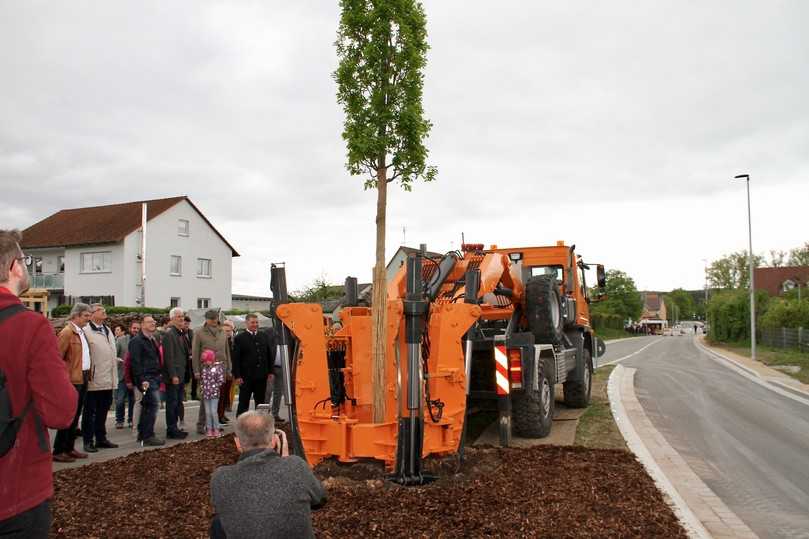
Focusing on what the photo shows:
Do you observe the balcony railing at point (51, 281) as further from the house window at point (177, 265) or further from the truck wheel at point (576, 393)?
the truck wheel at point (576, 393)

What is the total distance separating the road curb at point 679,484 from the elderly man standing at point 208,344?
18.9ft

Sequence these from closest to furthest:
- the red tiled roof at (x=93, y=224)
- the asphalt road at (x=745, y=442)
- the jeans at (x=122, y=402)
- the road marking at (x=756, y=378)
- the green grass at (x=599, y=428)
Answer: the asphalt road at (x=745, y=442), the green grass at (x=599, y=428), the jeans at (x=122, y=402), the road marking at (x=756, y=378), the red tiled roof at (x=93, y=224)

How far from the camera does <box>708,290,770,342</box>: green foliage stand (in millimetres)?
42750

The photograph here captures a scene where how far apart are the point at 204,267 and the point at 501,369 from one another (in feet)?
122

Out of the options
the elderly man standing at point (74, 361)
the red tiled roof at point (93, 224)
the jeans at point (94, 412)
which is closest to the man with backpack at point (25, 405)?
the elderly man standing at point (74, 361)

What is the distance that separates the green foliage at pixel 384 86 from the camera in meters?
6.74

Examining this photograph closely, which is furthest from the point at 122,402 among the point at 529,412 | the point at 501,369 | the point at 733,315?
the point at 733,315

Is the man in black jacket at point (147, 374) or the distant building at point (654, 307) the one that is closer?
the man in black jacket at point (147, 374)

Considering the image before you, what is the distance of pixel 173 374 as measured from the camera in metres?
9.05

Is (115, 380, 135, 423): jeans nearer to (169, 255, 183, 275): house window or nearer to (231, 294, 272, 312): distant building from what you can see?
(169, 255, 183, 275): house window

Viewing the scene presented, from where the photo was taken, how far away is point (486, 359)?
860 centimetres

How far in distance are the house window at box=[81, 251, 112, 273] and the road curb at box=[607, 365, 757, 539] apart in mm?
33693

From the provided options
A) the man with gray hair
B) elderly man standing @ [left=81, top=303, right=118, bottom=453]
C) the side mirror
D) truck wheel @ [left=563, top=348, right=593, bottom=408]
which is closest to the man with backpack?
the man with gray hair

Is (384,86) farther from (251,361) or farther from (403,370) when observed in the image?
(251,361)
